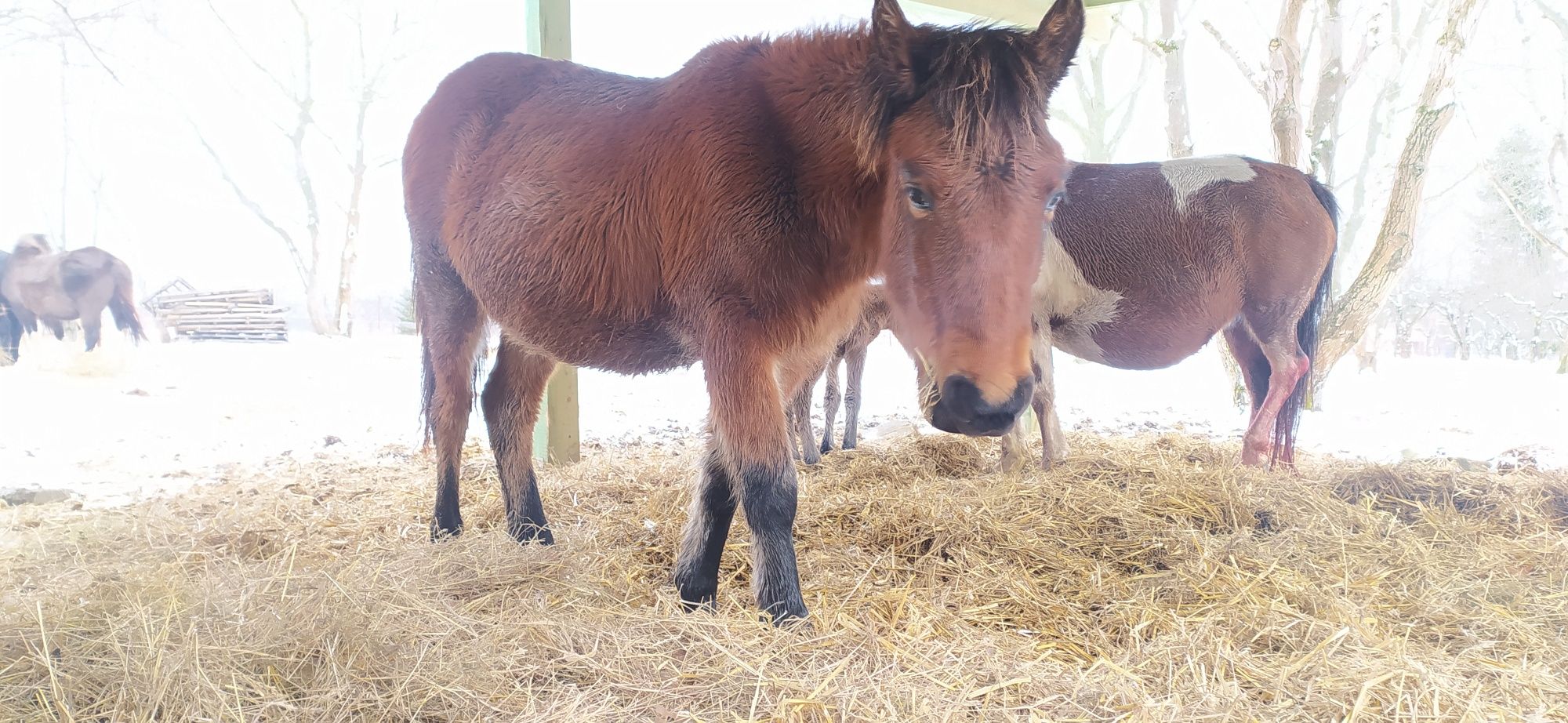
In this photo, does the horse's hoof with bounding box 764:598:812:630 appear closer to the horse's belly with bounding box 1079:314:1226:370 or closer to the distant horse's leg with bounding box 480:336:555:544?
→ the distant horse's leg with bounding box 480:336:555:544

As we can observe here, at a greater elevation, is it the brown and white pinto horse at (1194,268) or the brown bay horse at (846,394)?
the brown and white pinto horse at (1194,268)

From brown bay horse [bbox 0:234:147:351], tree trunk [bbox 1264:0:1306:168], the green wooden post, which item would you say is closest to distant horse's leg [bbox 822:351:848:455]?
the green wooden post

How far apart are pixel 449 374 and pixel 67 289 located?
5.49 ft

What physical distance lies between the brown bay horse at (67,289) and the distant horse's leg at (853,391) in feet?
13.1

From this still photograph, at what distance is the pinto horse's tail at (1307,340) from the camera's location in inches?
151

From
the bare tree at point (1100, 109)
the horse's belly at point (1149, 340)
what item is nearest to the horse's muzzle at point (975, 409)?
the horse's belly at point (1149, 340)

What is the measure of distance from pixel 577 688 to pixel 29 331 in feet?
10.2

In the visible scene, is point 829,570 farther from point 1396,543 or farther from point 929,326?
point 1396,543

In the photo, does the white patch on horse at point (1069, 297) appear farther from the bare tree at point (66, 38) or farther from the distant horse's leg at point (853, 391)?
the bare tree at point (66, 38)

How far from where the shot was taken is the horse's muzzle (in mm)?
1447

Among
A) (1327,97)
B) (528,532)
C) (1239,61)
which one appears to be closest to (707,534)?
(528,532)

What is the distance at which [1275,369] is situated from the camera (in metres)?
3.81

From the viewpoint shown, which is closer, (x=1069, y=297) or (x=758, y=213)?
(x=758, y=213)

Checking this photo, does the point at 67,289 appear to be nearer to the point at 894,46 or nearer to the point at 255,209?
the point at 255,209
